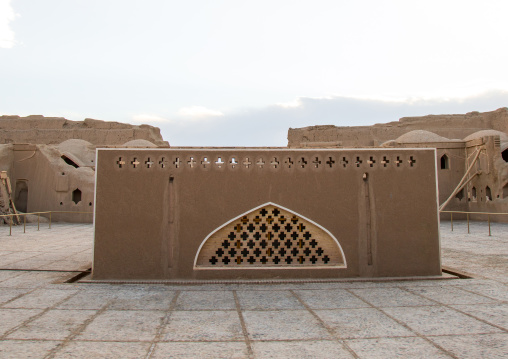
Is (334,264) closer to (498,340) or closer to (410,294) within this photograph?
(410,294)

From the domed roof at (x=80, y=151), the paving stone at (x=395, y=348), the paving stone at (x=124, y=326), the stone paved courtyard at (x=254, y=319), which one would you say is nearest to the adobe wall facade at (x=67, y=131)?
the domed roof at (x=80, y=151)

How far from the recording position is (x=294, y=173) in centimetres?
633

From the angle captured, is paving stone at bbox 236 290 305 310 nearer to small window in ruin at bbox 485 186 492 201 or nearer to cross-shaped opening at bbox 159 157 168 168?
cross-shaped opening at bbox 159 157 168 168

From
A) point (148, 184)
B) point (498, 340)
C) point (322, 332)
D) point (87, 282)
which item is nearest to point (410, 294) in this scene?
point (498, 340)

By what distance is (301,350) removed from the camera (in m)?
3.26

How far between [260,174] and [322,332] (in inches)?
121

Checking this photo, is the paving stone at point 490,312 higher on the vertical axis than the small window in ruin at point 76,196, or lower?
lower

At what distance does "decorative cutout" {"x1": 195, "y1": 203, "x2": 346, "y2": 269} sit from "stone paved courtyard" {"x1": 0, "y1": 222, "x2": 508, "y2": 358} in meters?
0.60

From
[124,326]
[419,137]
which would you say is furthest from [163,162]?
[419,137]

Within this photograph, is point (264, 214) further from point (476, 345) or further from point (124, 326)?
point (476, 345)

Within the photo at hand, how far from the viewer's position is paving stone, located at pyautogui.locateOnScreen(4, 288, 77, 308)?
15.2 ft

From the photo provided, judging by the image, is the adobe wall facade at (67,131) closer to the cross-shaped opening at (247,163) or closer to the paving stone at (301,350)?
the cross-shaped opening at (247,163)

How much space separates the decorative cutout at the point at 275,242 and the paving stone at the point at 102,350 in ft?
9.76

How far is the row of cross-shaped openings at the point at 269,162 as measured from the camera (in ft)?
20.5
